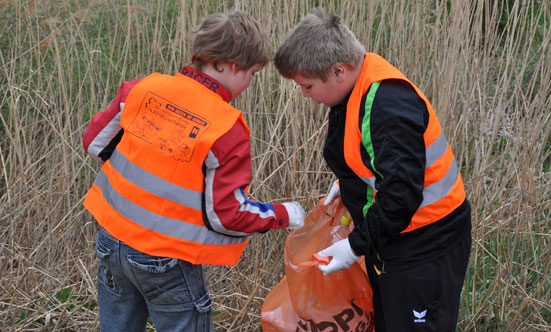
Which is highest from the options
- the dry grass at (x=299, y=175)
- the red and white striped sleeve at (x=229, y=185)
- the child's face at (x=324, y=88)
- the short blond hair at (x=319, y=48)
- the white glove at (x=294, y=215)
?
the short blond hair at (x=319, y=48)

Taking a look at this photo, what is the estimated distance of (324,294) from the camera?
6.12 ft

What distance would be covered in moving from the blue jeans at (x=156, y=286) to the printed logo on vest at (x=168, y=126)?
1.01 feet

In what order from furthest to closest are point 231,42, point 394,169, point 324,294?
point 324,294
point 231,42
point 394,169

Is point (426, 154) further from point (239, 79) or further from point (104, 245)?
point (104, 245)

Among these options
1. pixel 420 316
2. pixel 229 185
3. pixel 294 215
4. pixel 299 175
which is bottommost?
pixel 299 175

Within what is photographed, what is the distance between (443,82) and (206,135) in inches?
61.6

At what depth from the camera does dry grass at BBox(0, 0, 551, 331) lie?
8.29 ft

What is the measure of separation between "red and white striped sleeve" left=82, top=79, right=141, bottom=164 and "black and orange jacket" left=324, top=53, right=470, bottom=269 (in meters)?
0.62

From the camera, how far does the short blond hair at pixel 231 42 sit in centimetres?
157

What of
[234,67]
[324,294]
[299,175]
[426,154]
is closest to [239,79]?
[234,67]

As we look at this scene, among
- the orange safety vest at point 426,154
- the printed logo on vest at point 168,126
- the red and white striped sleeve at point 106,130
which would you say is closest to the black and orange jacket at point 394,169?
the orange safety vest at point 426,154

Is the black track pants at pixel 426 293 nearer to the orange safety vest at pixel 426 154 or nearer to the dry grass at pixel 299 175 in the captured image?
the orange safety vest at pixel 426 154

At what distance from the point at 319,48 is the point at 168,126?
455 mm

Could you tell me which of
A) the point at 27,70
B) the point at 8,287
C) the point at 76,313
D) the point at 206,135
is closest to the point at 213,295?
the point at 76,313
